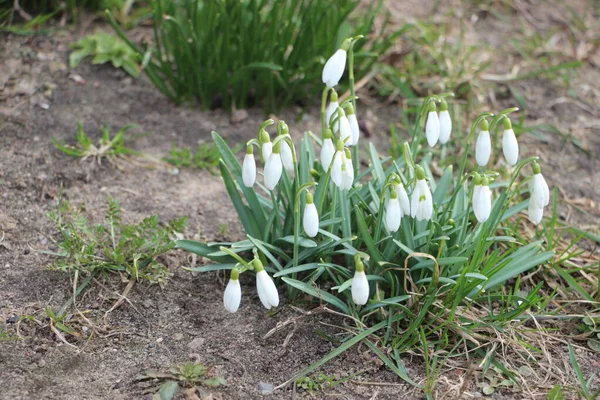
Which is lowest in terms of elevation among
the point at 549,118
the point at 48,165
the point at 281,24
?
the point at 549,118

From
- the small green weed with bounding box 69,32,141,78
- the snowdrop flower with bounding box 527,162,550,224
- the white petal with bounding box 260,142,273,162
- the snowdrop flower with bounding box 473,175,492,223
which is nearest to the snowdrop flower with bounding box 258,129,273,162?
the white petal with bounding box 260,142,273,162

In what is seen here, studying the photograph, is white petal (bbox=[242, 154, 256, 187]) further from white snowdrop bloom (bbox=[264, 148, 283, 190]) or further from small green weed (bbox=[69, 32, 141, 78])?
small green weed (bbox=[69, 32, 141, 78])

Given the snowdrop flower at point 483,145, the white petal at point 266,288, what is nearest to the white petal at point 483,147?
the snowdrop flower at point 483,145

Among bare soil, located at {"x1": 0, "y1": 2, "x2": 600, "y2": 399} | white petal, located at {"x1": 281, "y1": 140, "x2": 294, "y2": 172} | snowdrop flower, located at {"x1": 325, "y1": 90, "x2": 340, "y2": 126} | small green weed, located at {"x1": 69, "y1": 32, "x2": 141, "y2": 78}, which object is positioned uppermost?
snowdrop flower, located at {"x1": 325, "y1": 90, "x2": 340, "y2": 126}

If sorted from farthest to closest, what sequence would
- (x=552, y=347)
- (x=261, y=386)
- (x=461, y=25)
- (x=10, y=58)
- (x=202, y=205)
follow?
(x=461, y=25) < (x=10, y=58) < (x=202, y=205) < (x=552, y=347) < (x=261, y=386)

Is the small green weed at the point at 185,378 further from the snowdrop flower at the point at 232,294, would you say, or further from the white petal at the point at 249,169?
the white petal at the point at 249,169

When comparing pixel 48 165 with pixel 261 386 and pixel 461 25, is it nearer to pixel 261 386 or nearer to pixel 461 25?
pixel 261 386

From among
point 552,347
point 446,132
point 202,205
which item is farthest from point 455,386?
point 202,205
